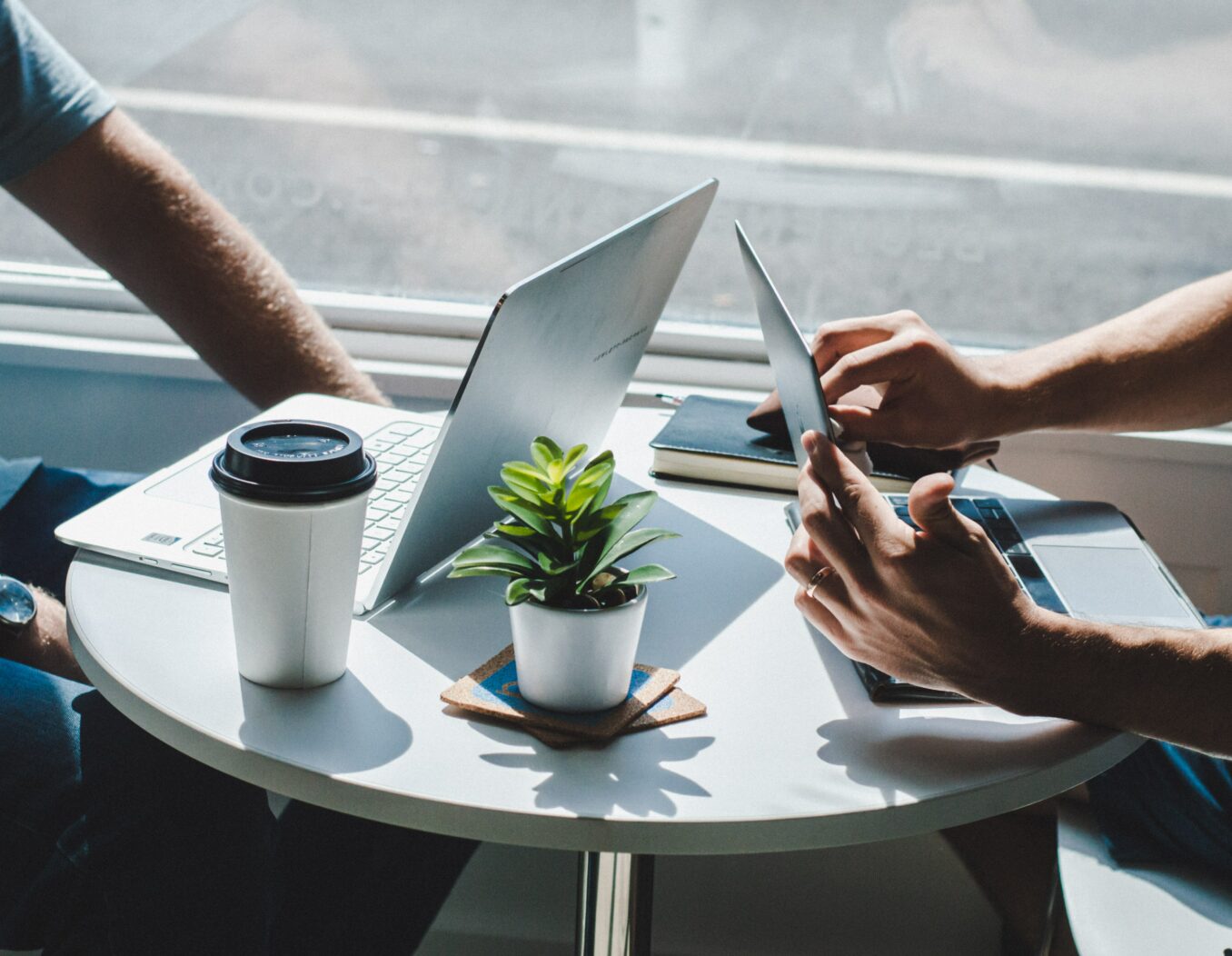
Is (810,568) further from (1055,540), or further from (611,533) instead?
(1055,540)

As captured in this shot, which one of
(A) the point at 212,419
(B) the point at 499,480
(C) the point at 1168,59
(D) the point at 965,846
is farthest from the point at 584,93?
(D) the point at 965,846

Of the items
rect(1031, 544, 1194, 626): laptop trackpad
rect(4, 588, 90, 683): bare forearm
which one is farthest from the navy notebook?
rect(4, 588, 90, 683): bare forearm

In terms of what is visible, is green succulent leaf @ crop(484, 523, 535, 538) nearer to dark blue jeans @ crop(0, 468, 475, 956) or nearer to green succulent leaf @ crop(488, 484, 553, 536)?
green succulent leaf @ crop(488, 484, 553, 536)

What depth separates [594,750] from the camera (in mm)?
664

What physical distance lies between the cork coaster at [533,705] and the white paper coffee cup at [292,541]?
90mm

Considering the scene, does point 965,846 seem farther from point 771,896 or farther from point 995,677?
point 995,677

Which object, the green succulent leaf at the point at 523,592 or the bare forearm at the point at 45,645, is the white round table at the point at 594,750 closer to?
the green succulent leaf at the point at 523,592

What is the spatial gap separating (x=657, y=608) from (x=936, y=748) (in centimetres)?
25

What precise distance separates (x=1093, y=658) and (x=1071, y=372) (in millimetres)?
522

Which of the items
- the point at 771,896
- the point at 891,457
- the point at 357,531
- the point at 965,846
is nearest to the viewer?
the point at 357,531

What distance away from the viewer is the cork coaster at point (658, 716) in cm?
66

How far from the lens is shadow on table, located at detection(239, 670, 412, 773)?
63 cm

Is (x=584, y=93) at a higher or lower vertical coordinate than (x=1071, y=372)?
higher

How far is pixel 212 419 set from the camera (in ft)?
5.79
